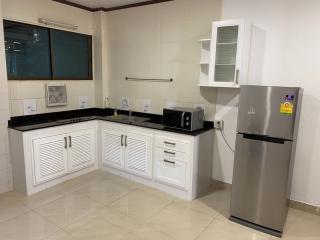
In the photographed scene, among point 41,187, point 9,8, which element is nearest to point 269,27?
point 9,8

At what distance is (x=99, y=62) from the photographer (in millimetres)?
4078

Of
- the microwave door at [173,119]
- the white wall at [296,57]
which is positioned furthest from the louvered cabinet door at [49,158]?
the white wall at [296,57]

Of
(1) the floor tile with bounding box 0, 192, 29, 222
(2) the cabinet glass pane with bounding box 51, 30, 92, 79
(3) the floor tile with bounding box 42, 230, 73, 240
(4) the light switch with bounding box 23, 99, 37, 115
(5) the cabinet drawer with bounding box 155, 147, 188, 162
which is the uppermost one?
(2) the cabinet glass pane with bounding box 51, 30, 92, 79

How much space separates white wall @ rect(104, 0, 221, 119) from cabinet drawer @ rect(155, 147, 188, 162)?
26.8 inches

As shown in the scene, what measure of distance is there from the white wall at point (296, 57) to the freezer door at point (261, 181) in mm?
630

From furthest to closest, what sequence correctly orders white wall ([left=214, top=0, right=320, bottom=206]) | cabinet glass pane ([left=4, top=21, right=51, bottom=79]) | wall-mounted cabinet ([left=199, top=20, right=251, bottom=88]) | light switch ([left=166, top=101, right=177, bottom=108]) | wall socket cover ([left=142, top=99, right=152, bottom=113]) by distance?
wall socket cover ([left=142, top=99, right=152, bottom=113]) < light switch ([left=166, top=101, right=177, bottom=108]) < cabinet glass pane ([left=4, top=21, right=51, bottom=79]) < wall-mounted cabinet ([left=199, top=20, right=251, bottom=88]) < white wall ([left=214, top=0, right=320, bottom=206])

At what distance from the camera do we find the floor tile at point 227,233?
2328mm

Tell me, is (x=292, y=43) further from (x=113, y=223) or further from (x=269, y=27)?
(x=113, y=223)

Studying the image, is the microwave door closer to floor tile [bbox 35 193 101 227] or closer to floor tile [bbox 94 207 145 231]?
floor tile [bbox 94 207 145 231]

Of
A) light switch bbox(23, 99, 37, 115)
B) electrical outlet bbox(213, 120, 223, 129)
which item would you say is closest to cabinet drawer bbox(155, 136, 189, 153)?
electrical outlet bbox(213, 120, 223, 129)

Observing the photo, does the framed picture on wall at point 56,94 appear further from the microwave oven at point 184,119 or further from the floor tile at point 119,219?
the floor tile at point 119,219

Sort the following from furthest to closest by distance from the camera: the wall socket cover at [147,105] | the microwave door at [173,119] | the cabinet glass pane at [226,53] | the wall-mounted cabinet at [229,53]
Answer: the wall socket cover at [147,105] → the microwave door at [173,119] → the cabinet glass pane at [226,53] → the wall-mounted cabinet at [229,53]

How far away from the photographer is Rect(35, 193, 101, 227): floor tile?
2.56m

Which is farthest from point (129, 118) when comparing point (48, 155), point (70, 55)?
point (70, 55)
